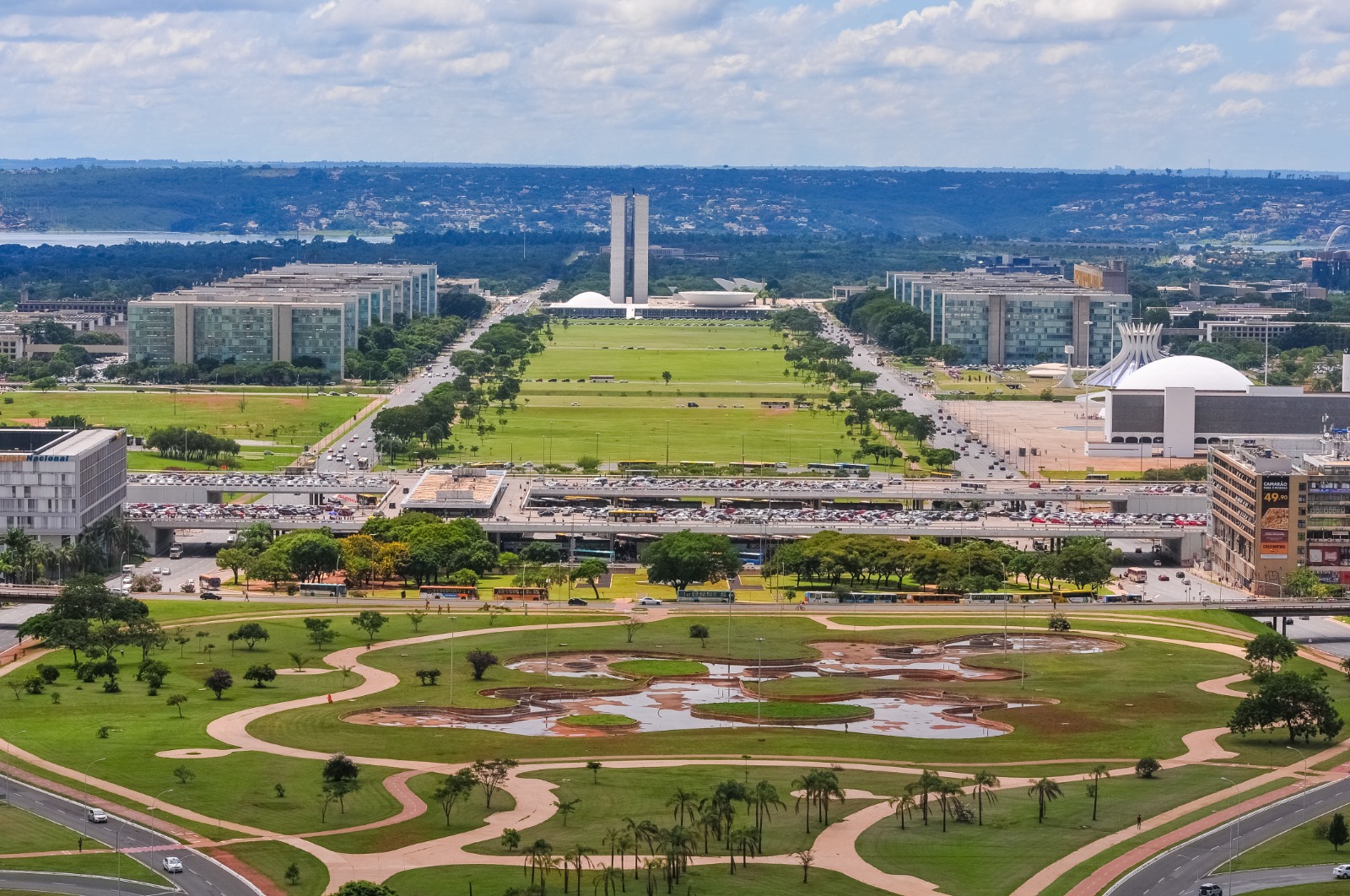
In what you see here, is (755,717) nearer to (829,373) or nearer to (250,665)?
(250,665)

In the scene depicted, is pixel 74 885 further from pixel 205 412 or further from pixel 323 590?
pixel 205 412

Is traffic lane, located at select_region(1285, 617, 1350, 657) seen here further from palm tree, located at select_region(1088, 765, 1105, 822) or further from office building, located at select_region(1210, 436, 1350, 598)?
palm tree, located at select_region(1088, 765, 1105, 822)

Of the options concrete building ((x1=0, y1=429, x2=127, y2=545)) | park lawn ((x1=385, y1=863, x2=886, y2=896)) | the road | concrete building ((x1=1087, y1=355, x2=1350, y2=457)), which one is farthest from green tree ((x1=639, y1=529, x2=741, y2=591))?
concrete building ((x1=1087, y1=355, x2=1350, y2=457))

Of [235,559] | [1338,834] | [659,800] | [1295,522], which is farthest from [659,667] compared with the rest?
[1295,522]

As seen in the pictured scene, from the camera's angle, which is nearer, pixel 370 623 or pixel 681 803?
pixel 681 803

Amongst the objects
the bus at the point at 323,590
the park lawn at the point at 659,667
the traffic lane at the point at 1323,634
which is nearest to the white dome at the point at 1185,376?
the traffic lane at the point at 1323,634

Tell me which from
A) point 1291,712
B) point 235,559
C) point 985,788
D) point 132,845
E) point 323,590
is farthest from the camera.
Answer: point 235,559
